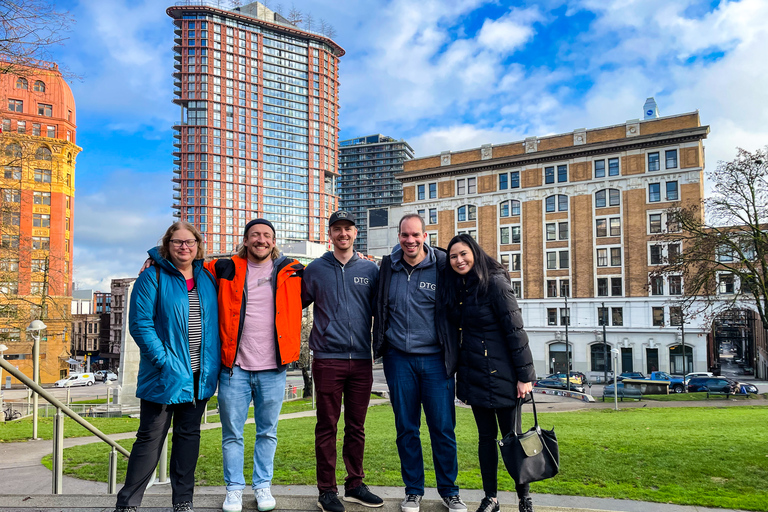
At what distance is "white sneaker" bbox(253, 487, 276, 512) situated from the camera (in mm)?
4457

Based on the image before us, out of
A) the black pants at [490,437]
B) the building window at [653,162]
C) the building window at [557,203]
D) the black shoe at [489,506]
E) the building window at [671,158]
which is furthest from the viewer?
the building window at [557,203]

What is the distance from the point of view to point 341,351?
4684 millimetres

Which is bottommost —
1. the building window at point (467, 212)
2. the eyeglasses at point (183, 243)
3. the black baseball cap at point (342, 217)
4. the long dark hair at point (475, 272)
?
the long dark hair at point (475, 272)

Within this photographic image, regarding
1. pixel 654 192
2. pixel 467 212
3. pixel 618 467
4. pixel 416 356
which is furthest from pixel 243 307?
pixel 467 212

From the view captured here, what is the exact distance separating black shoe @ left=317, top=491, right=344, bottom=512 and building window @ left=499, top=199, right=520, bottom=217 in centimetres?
5675

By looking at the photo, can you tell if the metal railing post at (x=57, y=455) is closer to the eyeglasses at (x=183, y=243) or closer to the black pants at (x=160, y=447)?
the black pants at (x=160, y=447)

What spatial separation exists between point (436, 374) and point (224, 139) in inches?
5177

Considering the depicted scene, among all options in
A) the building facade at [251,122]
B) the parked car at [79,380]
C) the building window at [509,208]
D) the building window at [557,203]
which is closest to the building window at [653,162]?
the building window at [557,203]

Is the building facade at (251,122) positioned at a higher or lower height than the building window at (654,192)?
higher

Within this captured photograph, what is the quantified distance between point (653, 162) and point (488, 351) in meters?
54.7

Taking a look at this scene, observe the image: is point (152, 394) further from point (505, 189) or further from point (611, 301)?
point (505, 189)

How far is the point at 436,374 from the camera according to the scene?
4.62m

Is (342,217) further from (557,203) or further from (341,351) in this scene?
(557,203)

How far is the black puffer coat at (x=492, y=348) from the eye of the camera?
173 inches
